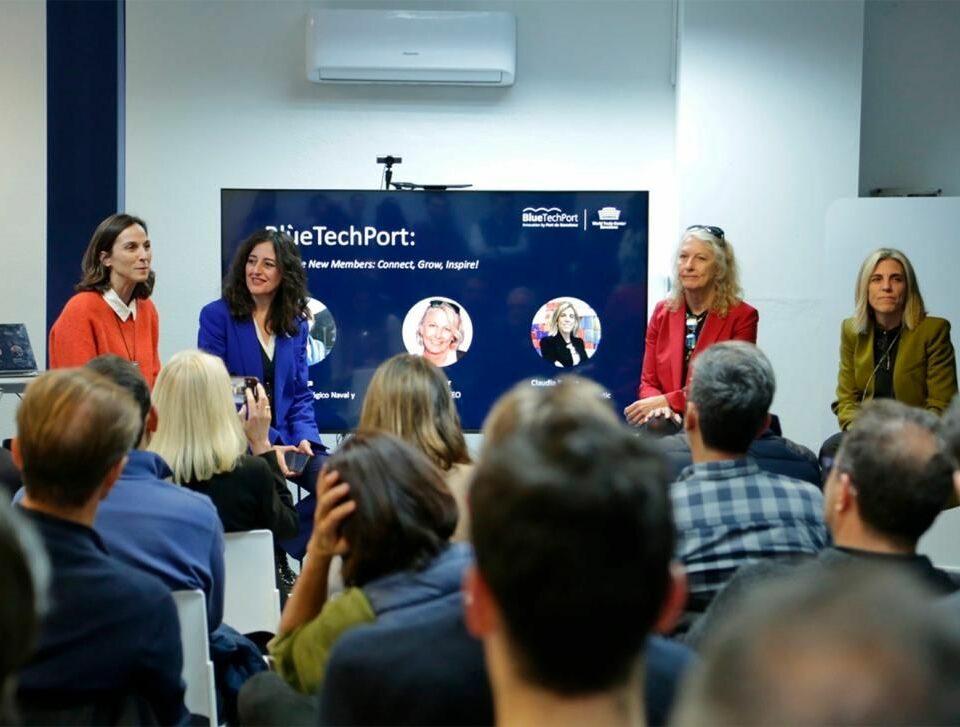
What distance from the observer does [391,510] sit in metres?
2.00

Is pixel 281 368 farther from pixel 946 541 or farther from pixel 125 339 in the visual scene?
pixel 946 541

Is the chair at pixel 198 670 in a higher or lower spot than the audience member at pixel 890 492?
lower

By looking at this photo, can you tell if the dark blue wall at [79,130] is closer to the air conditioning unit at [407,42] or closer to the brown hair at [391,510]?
the air conditioning unit at [407,42]

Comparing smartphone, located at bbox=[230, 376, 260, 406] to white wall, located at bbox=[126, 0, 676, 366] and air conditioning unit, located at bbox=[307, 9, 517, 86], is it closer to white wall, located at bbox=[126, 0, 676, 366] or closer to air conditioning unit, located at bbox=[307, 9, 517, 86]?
white wall, located at bbox=[126, 0, 676, 366]

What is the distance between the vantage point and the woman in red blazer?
5250 mm

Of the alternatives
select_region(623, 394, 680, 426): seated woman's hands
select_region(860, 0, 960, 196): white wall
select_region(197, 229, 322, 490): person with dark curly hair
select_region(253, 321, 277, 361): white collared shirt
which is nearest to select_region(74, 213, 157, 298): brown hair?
select_region(197, 229, 322, 490): person with dark curly hair

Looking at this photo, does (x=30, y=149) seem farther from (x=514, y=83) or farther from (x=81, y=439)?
(x=81, y=439)

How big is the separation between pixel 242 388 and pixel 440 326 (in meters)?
1.80

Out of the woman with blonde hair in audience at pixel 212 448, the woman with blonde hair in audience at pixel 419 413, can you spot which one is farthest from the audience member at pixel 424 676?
the woman with blonde hair in audience at pixel 212 448

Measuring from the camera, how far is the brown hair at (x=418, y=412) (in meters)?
3.12

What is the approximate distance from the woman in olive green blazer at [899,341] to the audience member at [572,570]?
14.9 ft

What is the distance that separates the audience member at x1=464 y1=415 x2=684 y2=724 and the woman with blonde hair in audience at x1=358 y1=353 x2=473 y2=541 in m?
2.00

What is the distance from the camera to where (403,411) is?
10.3 ft

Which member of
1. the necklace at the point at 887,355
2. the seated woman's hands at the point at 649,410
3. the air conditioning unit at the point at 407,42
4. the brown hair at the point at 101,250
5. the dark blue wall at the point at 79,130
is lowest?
the seated woman's hands at the point at 649,410
